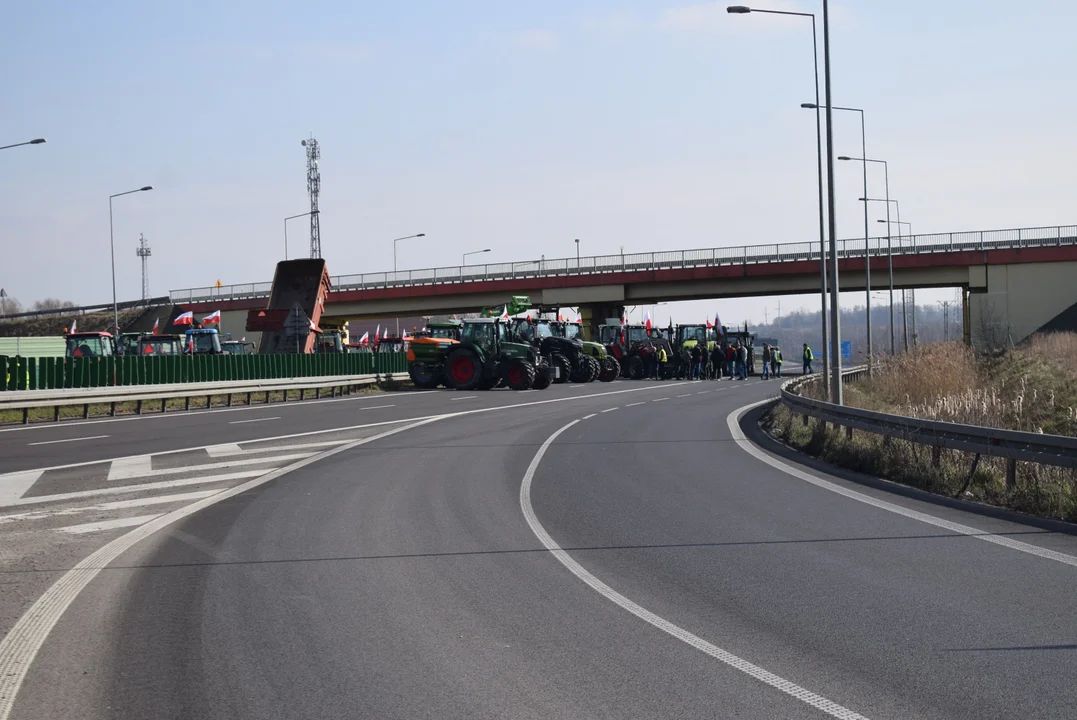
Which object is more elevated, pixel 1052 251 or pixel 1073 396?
pixel 1052 251

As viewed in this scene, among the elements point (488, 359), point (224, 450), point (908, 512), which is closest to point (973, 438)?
point (908, 512)

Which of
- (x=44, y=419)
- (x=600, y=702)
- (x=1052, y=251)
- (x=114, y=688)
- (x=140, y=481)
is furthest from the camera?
(x=1052, y=251)

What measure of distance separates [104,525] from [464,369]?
28770 millimetres

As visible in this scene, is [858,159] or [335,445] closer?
[335,445]

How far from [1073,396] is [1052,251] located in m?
34.2

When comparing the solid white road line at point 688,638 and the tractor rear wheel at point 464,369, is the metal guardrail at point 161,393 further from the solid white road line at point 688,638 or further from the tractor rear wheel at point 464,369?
the solid white road line at point 688,638

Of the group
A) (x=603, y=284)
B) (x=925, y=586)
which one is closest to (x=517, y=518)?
(x=925, y=586)

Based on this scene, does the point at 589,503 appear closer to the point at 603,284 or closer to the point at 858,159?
the point at 858,159

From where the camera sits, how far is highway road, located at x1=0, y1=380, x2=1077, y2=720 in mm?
5543

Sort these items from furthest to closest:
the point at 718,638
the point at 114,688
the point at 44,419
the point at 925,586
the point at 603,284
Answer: the point at 603,284 → the point at 44,419 → the point at 925,586 → the point at 718,638 → the point at 114,688

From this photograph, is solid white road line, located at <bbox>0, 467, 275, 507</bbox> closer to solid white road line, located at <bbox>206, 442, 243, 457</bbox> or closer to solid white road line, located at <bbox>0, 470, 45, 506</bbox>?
solid white road line, located at <bbox>0, 470, 45, 506</bbox>

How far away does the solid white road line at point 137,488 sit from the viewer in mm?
12898

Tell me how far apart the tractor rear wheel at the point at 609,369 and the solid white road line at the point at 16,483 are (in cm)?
3622

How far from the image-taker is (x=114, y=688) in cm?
579
